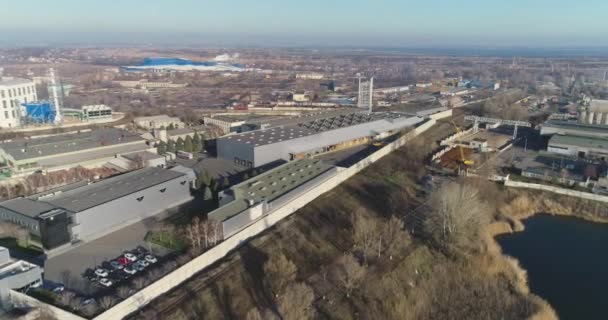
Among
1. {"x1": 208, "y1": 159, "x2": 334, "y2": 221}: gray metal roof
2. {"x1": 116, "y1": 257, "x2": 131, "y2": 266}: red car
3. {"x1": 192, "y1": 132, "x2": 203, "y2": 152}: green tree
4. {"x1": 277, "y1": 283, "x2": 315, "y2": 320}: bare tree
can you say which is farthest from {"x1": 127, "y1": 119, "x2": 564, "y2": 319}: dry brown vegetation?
{"x1": 192, "y1": 132, "x2": 203, "y2": 152}: green tree

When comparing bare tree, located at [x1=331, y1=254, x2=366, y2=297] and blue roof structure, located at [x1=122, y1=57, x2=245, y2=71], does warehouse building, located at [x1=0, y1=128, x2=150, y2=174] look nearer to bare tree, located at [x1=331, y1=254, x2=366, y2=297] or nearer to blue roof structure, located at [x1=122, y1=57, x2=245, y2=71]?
bare tree, located at [x1=331, y1=254, x2=366, y2=297]

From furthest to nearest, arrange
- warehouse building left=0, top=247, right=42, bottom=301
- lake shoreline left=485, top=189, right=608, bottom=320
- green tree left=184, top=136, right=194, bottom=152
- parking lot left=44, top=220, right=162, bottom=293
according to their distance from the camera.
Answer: green tree left=184, top=136, right=194, bottom=152
lake shoreline left=485, top=189, right=608, bottom=320
parking lot left=44, top=220, right=162, bottom=293
warehouse building left=0, top=247, right=42, bottom=301

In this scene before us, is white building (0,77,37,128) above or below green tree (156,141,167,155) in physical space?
above

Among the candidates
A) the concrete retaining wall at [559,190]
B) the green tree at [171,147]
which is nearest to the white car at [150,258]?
the green tree at [171,147]

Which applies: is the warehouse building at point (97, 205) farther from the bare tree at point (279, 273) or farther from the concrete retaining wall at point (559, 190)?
the concrete retaining wall at point (559, 190)

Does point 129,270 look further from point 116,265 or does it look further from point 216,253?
point 216,253

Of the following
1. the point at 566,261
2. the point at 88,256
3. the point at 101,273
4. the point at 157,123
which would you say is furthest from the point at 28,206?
the point at 566,261
